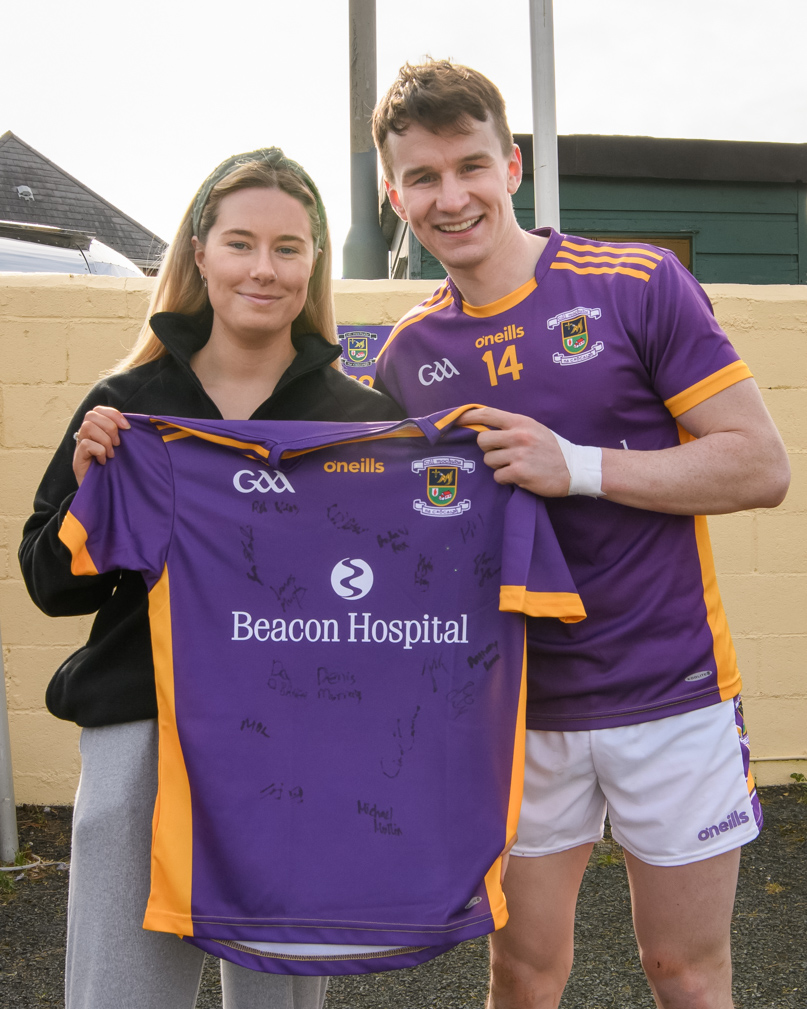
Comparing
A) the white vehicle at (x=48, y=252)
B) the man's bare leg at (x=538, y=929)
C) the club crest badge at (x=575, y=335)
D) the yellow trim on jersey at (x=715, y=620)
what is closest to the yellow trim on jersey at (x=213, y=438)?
the club crest badge at (x=575, y=335)

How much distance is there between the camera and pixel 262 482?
1.65 meters

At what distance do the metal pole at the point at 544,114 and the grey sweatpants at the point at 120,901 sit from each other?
259 cm

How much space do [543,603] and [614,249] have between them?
30.9 inches

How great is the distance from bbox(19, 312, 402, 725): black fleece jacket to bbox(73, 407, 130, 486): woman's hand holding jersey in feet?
0.10

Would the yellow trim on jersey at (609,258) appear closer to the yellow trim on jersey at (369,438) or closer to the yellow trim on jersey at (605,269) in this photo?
the yellow trim on jersey at (605,269)

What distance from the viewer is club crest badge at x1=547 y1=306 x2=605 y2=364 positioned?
5.60 ft

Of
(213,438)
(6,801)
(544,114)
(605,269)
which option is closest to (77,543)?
(213,438)

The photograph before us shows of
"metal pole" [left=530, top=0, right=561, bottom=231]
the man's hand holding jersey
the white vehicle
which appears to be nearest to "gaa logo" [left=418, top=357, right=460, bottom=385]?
the man's hand holding jersey

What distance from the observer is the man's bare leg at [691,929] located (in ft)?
5.48

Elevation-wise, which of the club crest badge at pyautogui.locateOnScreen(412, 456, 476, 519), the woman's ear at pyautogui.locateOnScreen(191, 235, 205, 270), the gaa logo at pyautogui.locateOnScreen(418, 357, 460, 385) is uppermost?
the woman's ear at pyautogui.locateOnScreen(191, 235, 205, 270)

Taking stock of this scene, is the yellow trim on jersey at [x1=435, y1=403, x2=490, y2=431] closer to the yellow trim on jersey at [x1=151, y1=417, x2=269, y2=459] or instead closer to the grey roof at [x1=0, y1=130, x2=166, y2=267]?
the yellow trim on jersey at [x1=151, y1=417, x2=269, y2=459]

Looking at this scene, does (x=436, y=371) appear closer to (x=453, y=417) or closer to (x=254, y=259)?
(x=453, y=417)

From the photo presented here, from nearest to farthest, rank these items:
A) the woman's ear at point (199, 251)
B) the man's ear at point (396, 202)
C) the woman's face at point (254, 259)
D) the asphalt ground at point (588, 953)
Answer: the woman's face at point (254, 259) → the woman's ear at point (199, 251) → the man's ear at point (396, 202) → the asphalt ground at point (588, 953)

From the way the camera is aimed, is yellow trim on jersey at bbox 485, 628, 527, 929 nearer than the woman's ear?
Yes
